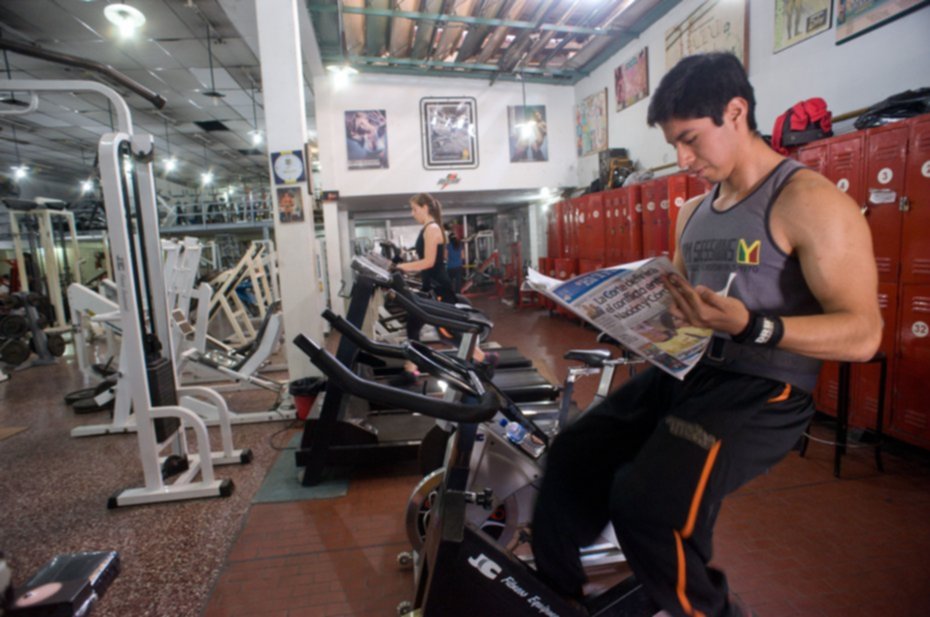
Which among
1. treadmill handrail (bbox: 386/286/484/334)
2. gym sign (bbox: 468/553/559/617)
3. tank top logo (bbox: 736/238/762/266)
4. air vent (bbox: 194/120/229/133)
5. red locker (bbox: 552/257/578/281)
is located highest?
air vent (bbox: 194/120/229/133)

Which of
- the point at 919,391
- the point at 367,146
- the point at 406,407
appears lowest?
the point at 919,391

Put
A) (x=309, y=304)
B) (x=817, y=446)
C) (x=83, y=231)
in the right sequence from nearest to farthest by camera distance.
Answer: (x=817, y=446), (x=309, y=304), (x=83, y=231)

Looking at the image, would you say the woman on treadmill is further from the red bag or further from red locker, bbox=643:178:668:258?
the red bag

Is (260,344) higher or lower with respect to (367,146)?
lower

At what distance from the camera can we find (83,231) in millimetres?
14367

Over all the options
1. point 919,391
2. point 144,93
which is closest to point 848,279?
point 919,391

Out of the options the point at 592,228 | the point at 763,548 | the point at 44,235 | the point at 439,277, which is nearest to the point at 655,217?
the point at 592,228

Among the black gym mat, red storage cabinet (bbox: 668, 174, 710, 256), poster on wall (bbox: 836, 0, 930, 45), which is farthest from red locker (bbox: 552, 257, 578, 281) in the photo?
the black gym mat

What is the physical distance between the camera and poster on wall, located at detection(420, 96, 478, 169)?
28.2 ft

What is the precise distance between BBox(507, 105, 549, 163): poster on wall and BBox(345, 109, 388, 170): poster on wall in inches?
90.1

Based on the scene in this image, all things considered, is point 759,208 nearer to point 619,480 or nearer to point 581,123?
point 619,480

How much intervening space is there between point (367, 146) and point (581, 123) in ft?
12.7

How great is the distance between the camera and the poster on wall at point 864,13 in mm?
3451

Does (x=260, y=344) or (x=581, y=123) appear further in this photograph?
(x=581, y=123)
